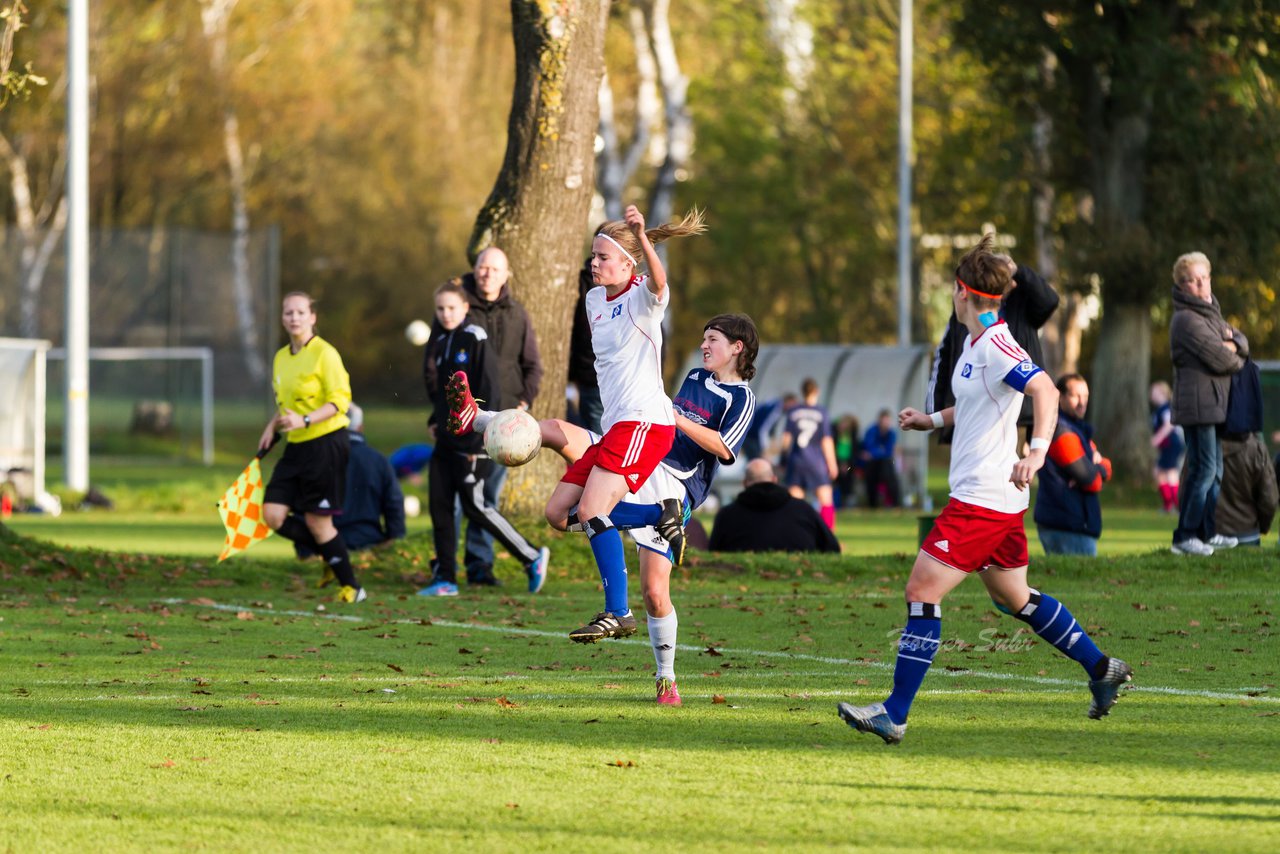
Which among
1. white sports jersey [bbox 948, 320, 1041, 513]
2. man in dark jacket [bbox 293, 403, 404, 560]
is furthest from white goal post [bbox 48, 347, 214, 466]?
white sports jersey [bbox 948, 320, 1041, 513]

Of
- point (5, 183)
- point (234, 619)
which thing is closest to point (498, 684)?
point (234, 619)

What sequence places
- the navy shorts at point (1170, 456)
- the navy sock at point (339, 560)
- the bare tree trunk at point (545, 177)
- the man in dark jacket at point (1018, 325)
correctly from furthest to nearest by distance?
the navy shorts at point (1170, 456), the bare tree trunk at point (545, 177), the navy sock at point (339, 560), the man in dark jacket at point (1018, 325)

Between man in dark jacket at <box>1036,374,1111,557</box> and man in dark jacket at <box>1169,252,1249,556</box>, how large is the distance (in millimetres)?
705

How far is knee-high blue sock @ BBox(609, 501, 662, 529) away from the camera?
26.1 feet

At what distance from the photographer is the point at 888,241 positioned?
4497 cm

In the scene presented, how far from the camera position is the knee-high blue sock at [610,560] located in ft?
26.2

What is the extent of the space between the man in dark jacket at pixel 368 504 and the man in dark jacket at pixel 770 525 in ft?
8.95

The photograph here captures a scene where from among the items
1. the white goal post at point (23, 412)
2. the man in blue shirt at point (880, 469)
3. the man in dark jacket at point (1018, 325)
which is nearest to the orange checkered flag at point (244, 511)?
the man in dark jacket at point (1018, 325)

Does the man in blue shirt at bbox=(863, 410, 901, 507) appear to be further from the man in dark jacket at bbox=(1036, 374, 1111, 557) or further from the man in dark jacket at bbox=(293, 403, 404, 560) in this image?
the man in dark jacket at bbox=(1036, 374, 1111, 557)

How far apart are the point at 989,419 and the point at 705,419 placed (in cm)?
151

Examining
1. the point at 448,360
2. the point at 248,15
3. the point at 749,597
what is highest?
the point at 248,15

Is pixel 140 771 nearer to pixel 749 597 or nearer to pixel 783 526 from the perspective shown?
pixel 749 597

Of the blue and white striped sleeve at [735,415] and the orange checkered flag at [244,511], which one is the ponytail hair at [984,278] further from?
the orange checkered flag at [244,511]

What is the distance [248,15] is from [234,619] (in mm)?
37908
